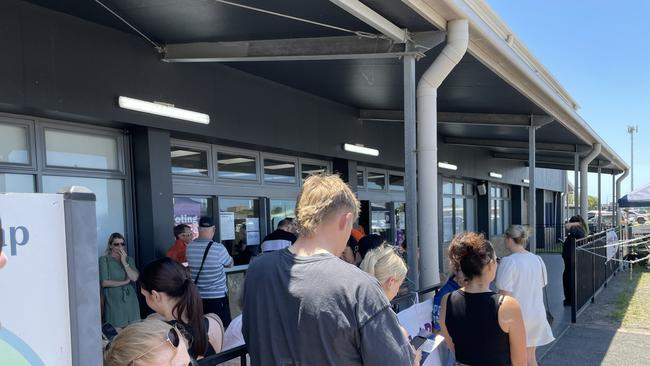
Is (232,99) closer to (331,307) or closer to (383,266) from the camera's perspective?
(383,266)

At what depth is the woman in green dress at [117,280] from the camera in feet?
15.6

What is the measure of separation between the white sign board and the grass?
292 inches

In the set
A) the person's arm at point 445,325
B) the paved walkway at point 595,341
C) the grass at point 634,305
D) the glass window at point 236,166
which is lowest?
the grass at point 634,305

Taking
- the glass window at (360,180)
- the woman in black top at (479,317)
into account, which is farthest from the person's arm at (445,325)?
the glass window at (360,180)

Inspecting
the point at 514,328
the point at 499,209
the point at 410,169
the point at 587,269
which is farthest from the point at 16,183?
the point at 499,209

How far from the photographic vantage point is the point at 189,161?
6324 millimetres

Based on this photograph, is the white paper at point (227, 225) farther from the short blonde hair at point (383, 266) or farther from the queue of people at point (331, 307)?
the short blonde hair at point (383, 266)

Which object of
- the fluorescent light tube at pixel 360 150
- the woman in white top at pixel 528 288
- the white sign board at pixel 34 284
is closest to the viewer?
the white sign board at pixel 34 284

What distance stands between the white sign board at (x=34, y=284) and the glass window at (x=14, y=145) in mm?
4081

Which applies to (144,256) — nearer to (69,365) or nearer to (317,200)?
(317,200)

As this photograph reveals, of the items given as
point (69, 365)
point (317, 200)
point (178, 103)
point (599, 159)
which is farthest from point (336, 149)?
point (599, 159)

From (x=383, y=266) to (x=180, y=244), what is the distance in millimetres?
3784

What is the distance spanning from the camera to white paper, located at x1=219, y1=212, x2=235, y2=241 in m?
6.75

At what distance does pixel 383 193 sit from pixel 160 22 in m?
7.12
